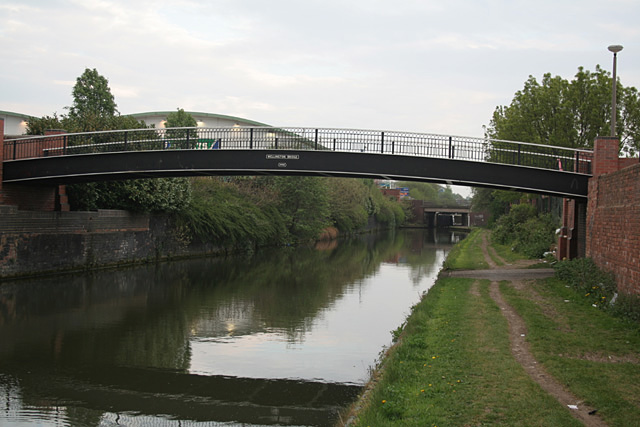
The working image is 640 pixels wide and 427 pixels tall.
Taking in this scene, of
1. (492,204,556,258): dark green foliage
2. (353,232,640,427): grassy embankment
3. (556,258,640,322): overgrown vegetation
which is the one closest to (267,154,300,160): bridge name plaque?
(353,232,640,427): grassy embankment

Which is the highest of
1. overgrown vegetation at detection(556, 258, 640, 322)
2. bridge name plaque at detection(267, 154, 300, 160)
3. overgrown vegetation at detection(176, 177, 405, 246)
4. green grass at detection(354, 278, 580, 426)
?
bridge name plaque at detection(267, 154, 300, 160)

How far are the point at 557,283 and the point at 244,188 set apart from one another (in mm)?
30111

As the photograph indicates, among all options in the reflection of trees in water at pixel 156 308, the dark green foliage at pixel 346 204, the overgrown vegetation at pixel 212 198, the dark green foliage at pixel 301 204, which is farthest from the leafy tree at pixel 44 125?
the dark green foliage at pixel 346 204

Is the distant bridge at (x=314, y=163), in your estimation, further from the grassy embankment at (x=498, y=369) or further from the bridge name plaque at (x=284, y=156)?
the grassy embankment at (x=498, y=369)

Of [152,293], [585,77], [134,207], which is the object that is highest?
[585,77]

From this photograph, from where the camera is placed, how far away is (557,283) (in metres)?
18.5

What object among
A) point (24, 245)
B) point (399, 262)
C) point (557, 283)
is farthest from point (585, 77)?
point (24, 245)

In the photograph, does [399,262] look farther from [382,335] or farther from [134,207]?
[382,335]

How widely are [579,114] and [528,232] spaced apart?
299 inches

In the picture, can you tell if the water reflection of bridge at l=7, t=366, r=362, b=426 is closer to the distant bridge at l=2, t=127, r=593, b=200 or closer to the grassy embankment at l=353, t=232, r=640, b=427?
the grassy embankment at l=353, t=232, r=640, b=427

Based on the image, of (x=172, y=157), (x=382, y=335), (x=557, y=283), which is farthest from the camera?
(x=172, y=157)

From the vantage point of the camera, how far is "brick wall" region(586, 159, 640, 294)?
44.7ft

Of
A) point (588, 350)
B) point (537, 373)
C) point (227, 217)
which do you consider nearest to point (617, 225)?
point (588, 350)

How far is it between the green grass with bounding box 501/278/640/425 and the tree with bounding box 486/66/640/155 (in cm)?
1841
